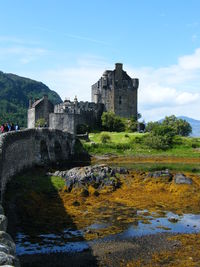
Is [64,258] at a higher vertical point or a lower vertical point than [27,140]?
lower

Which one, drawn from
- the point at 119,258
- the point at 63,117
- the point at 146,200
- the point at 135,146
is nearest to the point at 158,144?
the point at 135,146

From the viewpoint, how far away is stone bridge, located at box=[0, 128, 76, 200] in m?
21.6

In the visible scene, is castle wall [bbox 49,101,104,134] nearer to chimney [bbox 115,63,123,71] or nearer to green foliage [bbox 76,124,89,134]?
green foliage [bbox 76,124,89,134]

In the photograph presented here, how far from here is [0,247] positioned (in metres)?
6.51

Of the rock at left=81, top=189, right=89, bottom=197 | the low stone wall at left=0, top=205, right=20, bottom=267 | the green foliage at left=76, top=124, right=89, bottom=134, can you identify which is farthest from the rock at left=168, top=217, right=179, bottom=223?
the green foliage at left=76, top=124, right=89, bottom=134

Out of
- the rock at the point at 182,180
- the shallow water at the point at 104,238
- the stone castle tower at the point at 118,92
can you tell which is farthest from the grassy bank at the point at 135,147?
the shallow water at the point at 104,238

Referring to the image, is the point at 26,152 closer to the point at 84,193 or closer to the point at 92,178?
the point at 92,178

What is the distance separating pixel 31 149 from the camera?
1271 inches

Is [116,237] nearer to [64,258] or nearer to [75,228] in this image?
[75,228]

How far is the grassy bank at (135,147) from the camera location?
161 feet

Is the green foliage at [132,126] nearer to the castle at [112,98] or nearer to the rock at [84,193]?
the castle at [112,98]

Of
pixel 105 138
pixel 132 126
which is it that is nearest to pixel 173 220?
pixel 105 138

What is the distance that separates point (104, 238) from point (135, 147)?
37048mm

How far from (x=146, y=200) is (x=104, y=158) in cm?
2404
